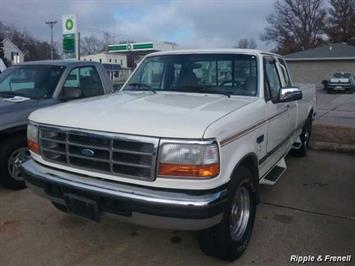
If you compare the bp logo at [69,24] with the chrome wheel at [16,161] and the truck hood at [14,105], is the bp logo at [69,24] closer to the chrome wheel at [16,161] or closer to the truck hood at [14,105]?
the truck hood at [14,105]

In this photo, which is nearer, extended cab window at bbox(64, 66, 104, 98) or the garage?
extended cab window at bbox(64, 66, 104, 98)

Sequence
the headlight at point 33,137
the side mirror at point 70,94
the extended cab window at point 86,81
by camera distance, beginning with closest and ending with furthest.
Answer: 1. the headlight at point 33,137
2. the side mirror at point 70,94
3. the extended cab window at point 86,81

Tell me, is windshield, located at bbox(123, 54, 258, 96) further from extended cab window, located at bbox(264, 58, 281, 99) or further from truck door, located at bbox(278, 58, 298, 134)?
truck door, located at bbox(278, 58, 298, 134)

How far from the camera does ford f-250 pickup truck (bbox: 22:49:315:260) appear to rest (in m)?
3.01

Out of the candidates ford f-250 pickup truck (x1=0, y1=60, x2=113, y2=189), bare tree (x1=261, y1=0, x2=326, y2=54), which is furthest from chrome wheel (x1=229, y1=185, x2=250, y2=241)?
bare tree (x1=261, y1=0, x2=326, y2=54)

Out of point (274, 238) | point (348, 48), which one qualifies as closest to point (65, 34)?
point (274, 238)

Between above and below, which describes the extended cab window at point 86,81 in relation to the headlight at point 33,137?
above

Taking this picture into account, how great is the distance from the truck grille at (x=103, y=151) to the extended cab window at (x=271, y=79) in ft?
6.78

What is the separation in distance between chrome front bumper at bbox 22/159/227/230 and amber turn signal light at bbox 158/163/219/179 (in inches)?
5.0

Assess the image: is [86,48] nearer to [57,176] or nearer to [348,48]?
[348,48]

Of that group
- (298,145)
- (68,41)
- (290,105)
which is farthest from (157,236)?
(68,41)

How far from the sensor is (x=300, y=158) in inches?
297

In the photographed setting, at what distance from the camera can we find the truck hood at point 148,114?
9.97 feet

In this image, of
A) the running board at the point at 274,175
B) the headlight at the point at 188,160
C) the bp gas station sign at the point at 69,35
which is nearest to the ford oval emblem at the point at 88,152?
the headlight at the point at 188,160
